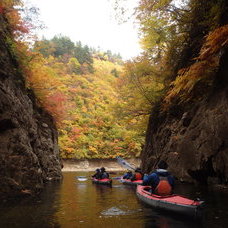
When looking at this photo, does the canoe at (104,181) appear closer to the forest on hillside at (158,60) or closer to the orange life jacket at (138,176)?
the orange life jacket at (138,176)

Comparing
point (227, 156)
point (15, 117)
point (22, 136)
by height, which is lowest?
point (227, 156)

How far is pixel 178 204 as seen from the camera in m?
7.82

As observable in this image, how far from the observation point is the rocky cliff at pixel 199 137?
35.1ft

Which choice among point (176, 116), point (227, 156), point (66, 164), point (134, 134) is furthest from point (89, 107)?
point (227, 156)

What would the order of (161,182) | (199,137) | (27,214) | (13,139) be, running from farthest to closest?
(199,137) < (13,139) < (161,182) < (27,214)

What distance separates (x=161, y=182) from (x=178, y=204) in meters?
1.41

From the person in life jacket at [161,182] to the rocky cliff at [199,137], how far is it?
107 inches

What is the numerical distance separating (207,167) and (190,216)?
553 cm

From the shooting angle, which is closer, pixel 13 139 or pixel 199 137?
pixel 13 139

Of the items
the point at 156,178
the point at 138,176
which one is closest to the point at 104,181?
A: the point at 138,176

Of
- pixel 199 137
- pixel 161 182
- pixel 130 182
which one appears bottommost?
pixel 130 182

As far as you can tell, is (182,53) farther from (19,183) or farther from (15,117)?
(19,183)

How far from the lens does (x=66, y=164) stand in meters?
43.3

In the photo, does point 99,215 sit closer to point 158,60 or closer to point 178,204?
point 178,204
